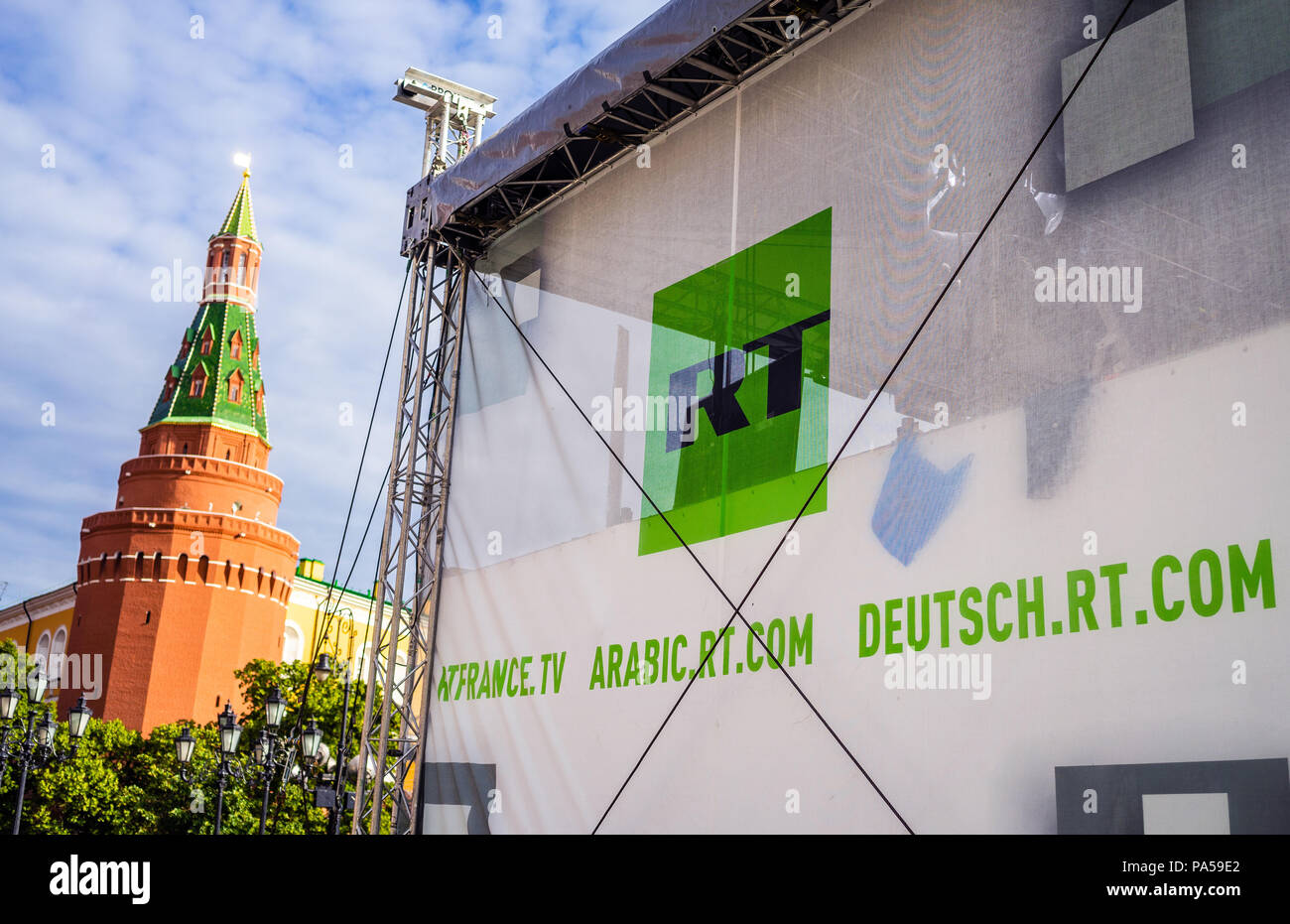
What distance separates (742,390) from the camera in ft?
19.3

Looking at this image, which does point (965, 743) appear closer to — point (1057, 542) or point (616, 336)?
point (1057, 542)

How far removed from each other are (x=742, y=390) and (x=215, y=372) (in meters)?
34.4

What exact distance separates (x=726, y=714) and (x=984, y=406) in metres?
1.82

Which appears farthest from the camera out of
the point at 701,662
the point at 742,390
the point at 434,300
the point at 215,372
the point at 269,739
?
the point at 215,372

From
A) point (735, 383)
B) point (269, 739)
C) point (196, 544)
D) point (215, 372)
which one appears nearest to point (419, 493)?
point (735, 383)

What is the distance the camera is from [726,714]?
5492 millimetres

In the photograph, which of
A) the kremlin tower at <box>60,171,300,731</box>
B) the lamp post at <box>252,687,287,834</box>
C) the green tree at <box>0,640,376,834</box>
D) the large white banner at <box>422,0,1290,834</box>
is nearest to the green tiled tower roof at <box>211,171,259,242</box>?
the kremlin tower at <box>60,171,300,731</box>

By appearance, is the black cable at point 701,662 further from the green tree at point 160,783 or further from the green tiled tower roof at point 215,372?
the green tiled tower roof at point 215,372

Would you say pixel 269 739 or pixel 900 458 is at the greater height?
pixel 900 458

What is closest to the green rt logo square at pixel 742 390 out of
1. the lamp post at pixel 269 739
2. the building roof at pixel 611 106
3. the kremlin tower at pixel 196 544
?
the building roof at pixel 611 106

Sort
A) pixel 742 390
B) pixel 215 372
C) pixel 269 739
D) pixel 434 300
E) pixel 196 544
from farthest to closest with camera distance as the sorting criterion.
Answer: pixel 215 372, pixel 196 544, pixel 269 739, pixel 434 300, pixel 742 390

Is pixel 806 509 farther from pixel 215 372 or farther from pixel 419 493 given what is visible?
pixel 215 372

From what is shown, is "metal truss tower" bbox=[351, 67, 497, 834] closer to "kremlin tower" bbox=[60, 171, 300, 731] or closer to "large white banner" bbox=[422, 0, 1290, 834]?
"large white banner" bbox=[422, 0, 1290, 834]
